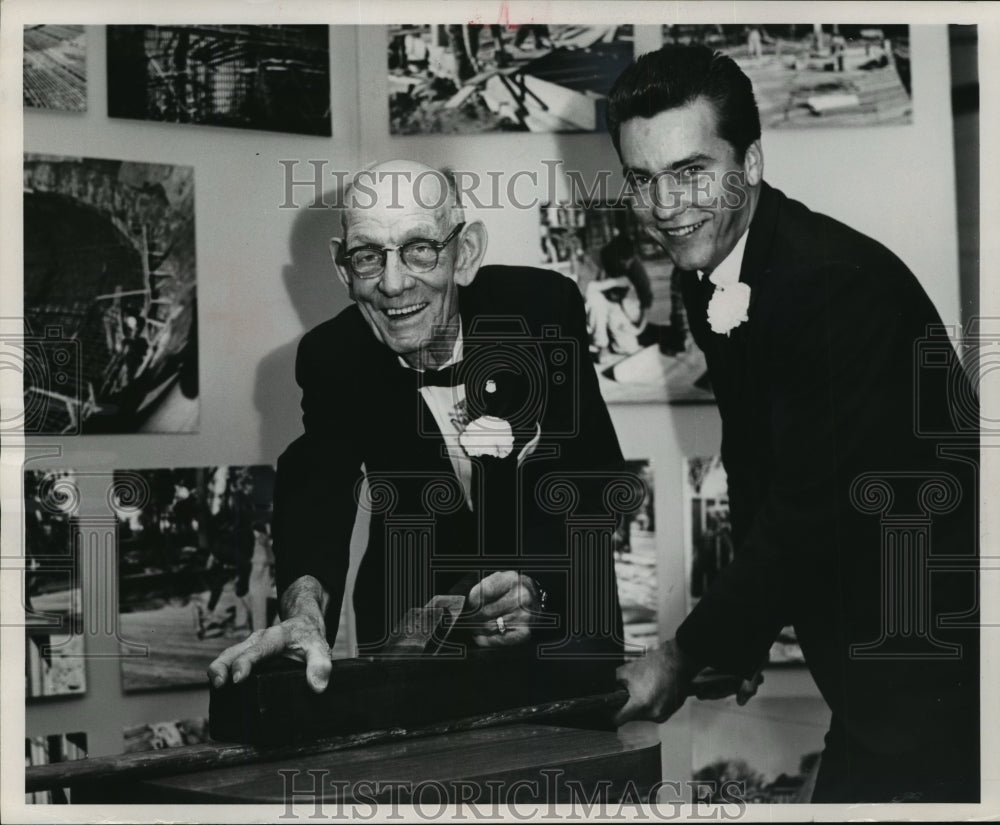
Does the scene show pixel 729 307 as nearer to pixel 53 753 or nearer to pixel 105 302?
pixel 105 302

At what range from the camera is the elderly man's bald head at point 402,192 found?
320 cm

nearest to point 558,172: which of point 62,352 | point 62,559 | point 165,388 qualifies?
point 165,388

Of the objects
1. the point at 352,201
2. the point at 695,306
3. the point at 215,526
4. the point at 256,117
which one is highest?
the point at 256,117

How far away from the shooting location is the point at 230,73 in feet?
10.6

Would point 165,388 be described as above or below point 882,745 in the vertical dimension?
above

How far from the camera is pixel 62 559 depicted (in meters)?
3.18

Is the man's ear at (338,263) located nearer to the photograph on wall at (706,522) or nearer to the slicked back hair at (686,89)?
the slicked back hair at (686,89)

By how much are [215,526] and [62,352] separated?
1.93ft

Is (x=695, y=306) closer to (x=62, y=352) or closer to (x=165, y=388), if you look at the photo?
(x=165, y=388)

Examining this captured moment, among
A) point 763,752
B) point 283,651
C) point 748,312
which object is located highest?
point 748,312

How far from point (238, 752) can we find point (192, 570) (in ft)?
1.64

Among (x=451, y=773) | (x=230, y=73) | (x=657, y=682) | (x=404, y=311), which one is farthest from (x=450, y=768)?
(x=230, y=73)

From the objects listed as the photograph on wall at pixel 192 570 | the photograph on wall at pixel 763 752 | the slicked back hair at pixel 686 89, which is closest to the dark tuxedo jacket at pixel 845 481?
the photograph on wall at pixel 763 752

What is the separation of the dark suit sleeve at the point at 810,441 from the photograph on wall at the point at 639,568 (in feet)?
0.32
